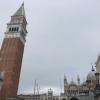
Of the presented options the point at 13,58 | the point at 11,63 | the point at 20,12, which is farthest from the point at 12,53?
the point at 20,12

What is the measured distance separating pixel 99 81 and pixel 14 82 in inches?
1040

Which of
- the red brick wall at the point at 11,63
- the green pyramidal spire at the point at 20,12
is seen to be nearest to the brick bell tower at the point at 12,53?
the red brick wall at the point at 11,63

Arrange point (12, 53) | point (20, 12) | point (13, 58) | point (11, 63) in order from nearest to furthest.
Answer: point (11, 63)
point (13, 58)
point (12, 53)
point (20, 12)

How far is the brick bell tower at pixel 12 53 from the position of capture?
56594 mm

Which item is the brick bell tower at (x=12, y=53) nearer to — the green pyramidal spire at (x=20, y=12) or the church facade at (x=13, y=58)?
the church facade at (x=13, y=58)

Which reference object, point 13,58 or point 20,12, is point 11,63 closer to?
point 13,58

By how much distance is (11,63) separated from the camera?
58.9 m

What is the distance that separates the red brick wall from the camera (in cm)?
5636

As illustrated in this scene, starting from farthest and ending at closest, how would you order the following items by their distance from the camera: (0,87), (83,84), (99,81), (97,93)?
(83,84)
(0,87)
(99,81)
(97,93)

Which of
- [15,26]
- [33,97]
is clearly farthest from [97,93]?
[33,97]

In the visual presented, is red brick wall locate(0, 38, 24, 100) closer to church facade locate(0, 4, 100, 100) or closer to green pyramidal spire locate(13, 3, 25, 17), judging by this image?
church facade locate(0, 4, 100, 100)

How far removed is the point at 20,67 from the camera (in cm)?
6297

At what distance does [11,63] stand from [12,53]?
121 inches

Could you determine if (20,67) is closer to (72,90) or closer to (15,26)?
(15,26)
